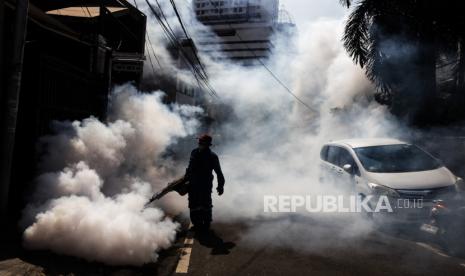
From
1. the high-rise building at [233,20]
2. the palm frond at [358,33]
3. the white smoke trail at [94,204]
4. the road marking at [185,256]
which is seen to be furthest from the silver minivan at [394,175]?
the high-rise building at [233,20]

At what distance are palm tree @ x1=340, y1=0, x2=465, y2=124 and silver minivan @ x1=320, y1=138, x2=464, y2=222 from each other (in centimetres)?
412

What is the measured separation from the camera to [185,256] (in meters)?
5.08

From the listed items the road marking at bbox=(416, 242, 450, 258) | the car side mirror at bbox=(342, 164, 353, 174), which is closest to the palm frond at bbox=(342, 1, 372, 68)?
the car side mirror at bbox=(342, 164, 353, 174)

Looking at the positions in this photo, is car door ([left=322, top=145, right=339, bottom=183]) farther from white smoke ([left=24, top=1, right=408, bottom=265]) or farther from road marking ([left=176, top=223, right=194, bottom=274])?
road marking ([left=176, top=223, right=194, bottom=274])

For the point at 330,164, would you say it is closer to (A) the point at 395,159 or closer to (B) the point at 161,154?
(A) the point at 395,159

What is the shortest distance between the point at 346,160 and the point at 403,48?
5280 millimetres

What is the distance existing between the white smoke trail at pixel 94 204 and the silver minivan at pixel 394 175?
11.9 feet

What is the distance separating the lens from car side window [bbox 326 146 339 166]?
916 cm

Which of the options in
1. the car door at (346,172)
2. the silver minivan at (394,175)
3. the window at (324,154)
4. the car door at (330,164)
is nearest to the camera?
the silver minivan at (394,175)

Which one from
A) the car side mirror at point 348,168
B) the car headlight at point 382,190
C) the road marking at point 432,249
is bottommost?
the road marking at point 432,249

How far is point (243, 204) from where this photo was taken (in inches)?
350

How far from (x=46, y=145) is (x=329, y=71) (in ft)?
61.3

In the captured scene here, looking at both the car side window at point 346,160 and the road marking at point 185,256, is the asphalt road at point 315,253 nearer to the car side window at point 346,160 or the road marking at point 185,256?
the road marking at point 185,256

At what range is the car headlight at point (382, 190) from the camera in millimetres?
6469
